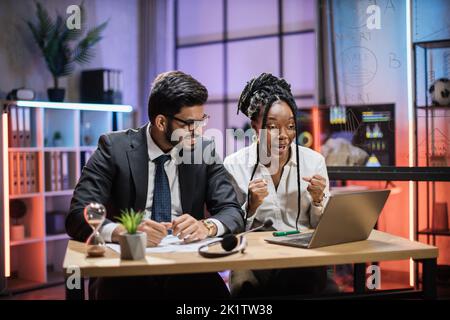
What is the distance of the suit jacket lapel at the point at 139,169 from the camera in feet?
7.36

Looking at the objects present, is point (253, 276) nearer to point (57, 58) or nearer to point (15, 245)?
point (15, 245)

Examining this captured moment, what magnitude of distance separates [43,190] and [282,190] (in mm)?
2652

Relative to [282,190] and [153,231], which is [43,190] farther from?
[153,231]

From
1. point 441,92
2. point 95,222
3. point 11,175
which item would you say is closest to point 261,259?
point 95,222

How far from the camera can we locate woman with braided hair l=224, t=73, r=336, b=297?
233 centimetres

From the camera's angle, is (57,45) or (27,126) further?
(57,45)

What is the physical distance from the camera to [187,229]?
1963mm

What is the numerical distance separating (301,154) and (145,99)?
3703 millimetres

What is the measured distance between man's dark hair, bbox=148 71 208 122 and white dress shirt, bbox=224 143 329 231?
15.9 inches

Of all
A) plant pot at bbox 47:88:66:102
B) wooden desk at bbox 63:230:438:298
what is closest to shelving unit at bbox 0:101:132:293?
plant pot at bbox 47:88:66:102

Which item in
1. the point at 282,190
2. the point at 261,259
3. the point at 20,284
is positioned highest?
the point at 282,190

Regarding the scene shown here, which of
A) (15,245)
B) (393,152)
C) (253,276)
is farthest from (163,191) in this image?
(15,245)

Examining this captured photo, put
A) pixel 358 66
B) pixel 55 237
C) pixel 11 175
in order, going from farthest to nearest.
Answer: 1. pixel 55 237
2. pixel 11 175
3. pixel 358 66

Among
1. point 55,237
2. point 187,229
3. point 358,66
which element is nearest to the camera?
point 187,229
